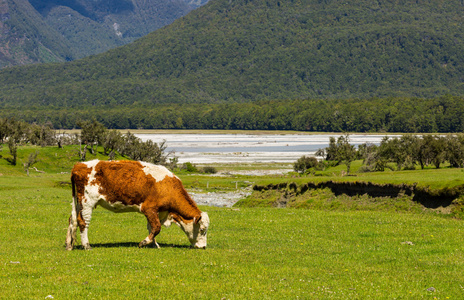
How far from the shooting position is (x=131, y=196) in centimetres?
1950

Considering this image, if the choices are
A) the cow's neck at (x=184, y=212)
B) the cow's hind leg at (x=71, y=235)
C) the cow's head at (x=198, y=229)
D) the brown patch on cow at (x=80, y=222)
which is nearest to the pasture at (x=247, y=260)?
the cow's hind leg at (x=71, y=235)

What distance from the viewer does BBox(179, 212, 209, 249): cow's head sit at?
1995 cm

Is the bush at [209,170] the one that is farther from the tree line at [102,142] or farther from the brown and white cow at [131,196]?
the brown and white cow at [131,196]

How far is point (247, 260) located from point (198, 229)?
2.70m

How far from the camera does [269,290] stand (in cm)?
1442

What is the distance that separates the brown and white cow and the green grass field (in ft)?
2.77

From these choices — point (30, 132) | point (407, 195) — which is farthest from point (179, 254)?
point (30, 132)

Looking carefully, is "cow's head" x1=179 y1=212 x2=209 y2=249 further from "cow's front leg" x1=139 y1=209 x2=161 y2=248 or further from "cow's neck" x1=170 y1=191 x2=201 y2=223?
"cow's front leg" x1=139 y1=209 x2=161 y2=248

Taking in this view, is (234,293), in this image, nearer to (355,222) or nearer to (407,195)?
(355,222)

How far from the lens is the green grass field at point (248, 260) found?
564 inches

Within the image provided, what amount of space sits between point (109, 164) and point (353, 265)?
9.13 meters

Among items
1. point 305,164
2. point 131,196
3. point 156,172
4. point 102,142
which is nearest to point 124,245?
point 131,196

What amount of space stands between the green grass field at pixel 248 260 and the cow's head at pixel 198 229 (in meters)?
0.40

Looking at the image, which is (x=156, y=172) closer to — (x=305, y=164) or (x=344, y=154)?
(x=344, y=154)
